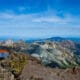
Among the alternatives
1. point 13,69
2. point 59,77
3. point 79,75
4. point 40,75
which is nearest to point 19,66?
point 13,69

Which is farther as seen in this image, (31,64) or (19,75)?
(31,64)

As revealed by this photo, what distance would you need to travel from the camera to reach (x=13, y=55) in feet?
169

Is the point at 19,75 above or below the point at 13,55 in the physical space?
below

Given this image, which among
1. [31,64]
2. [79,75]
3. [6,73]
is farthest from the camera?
[31,64]

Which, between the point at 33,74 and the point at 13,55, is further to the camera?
the point at 13,55

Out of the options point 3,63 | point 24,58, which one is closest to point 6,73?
point 3,63

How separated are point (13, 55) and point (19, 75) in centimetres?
891

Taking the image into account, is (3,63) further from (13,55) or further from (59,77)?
(59,77)

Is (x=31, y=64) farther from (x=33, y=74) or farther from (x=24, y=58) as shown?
(x=33, y=74)

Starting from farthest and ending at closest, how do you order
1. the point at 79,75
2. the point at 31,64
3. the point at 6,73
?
the point at 31,64
the point at 79,75
the point at 6,73

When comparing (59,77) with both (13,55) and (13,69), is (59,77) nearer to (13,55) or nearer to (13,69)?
(13,69)

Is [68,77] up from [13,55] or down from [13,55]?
down

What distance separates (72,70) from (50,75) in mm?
5214

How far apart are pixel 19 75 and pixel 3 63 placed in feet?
17.0
